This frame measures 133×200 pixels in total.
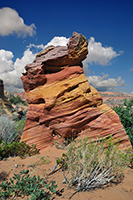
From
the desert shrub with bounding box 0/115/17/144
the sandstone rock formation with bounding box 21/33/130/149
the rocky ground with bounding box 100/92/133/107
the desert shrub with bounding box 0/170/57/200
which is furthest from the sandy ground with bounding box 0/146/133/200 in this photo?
the rocky ground with bounding box 100/92/133/107

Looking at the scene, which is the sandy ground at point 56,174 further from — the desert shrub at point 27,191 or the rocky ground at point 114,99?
the rocky ground at point 114,99

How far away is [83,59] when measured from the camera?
22.9 ft

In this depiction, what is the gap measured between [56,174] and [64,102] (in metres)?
3.02

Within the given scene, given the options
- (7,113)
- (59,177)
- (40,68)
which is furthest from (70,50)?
(7,113)

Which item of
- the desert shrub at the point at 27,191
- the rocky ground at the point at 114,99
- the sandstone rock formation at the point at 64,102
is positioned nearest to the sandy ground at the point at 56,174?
the desert shrub at the point at 27,191

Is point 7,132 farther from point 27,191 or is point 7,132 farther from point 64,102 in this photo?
point 27,191

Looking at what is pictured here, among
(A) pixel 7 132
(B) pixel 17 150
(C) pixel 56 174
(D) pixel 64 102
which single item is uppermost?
→ (D) pixel 64 102

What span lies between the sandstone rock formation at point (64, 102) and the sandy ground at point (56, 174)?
3.22ft

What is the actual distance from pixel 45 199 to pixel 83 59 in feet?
20.7

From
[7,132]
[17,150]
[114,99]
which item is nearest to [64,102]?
[17,150]

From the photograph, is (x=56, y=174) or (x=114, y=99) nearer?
(x=56, y=174)

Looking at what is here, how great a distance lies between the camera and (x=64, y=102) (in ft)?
19.2

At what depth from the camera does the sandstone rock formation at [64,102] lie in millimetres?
5531

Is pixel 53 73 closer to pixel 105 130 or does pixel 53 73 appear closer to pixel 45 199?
pixel 105 130
